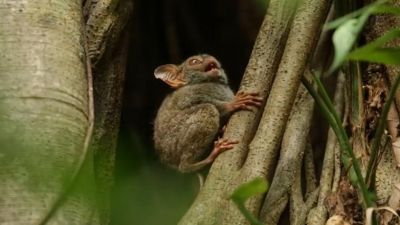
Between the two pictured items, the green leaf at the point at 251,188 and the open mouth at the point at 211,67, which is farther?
the open mouth at the point at 211,67

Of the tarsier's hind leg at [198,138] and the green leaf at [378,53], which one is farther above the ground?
the green leaf at [378,53]

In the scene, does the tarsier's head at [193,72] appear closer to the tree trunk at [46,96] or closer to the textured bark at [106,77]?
the textured bark at [106,77]

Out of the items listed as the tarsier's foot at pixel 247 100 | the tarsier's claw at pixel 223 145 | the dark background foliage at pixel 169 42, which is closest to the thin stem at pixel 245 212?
the tarsier's claw at pixel 223 145

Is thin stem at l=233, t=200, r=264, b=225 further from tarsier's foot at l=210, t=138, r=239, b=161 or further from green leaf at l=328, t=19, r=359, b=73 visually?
tarsier's foot at l=210, t=138, r=239, b=161

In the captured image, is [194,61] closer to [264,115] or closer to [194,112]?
[194,112]

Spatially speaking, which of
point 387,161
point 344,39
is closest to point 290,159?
point 387,161

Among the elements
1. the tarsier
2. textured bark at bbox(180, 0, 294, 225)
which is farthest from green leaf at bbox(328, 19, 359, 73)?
the tarsier

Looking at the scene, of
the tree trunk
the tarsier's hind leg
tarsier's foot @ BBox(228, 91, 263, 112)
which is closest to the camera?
the tree trunk
